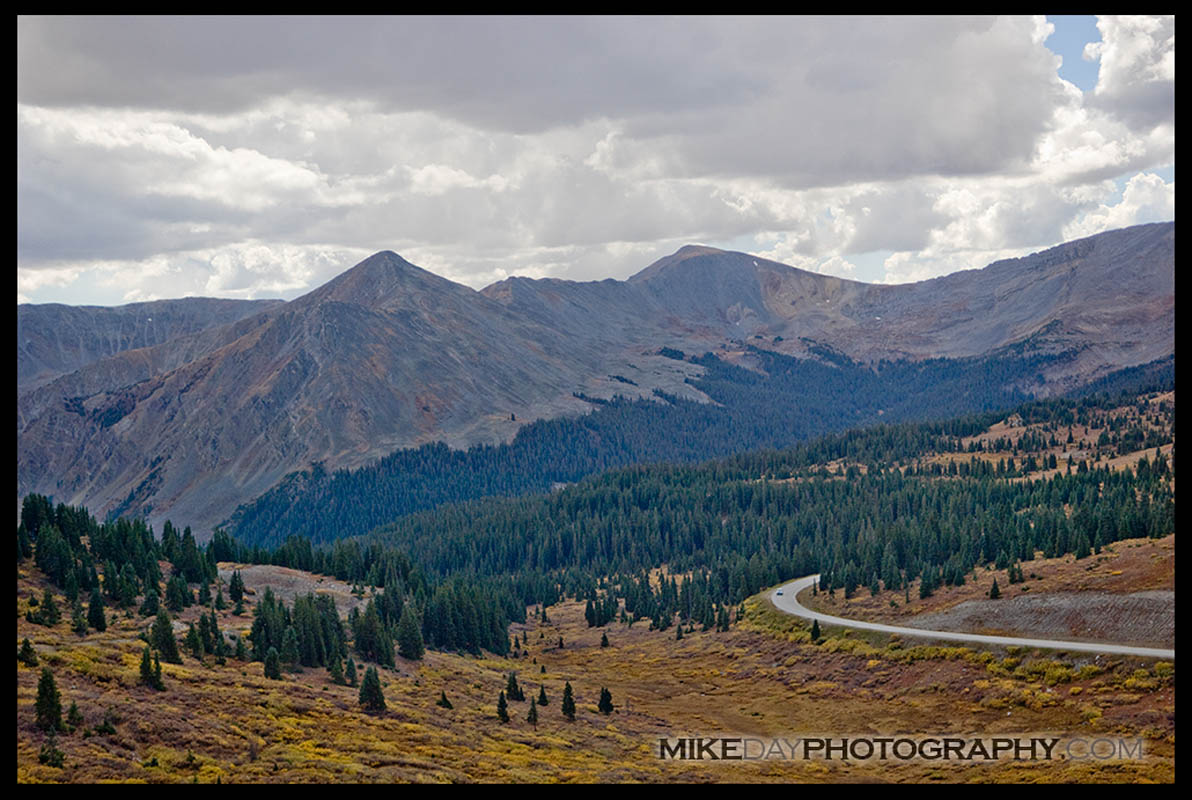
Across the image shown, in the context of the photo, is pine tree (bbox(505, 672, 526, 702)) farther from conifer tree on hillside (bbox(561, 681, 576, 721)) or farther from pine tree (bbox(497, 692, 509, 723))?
pine tree (bbox(497, 692, 509, 723))

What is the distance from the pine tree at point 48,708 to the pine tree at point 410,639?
214ft

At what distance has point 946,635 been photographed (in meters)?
120

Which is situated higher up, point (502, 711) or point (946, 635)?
point (502, 711)

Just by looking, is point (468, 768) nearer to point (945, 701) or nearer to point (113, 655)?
point (113, 655)

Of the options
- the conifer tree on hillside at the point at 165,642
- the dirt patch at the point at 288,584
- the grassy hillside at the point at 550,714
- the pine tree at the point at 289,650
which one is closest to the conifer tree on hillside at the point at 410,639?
the grassy hillside at the point at 550,714

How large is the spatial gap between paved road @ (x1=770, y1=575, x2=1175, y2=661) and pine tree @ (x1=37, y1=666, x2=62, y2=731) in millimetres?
82769

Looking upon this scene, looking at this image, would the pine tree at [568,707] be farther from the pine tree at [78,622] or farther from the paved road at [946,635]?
the paved road at [946,635]

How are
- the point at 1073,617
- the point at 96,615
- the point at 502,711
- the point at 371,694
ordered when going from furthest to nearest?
1. the point at 1073,617
2. the point at 96,615
3. the point at 502,711
4. the point at 371,694

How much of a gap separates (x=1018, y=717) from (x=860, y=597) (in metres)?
74.6

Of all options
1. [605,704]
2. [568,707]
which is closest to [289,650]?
[568,707]

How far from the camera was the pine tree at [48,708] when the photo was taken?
5903 cm

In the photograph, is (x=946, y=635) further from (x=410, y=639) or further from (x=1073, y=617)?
(x=410, y=639)

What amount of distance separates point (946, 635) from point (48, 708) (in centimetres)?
10276

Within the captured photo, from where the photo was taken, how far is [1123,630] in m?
98.9
